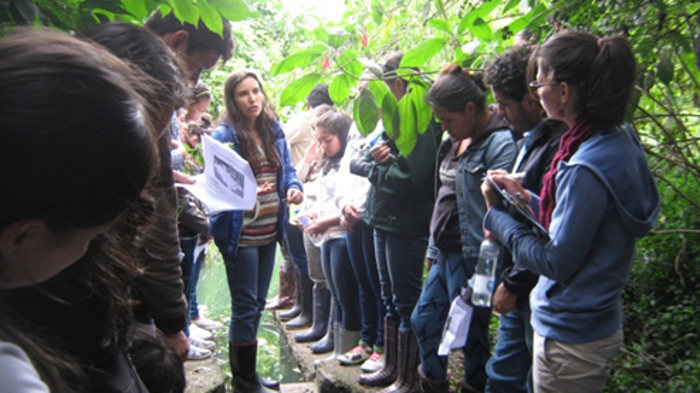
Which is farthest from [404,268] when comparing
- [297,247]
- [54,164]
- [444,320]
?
[54,164]

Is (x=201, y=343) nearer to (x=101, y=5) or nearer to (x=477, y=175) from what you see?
(x=477, y=175)

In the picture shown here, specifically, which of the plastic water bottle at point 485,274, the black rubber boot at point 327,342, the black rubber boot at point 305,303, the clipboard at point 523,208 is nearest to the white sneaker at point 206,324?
the black rubber boot at point 305,303

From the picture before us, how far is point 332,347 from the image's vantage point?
16.4 feet

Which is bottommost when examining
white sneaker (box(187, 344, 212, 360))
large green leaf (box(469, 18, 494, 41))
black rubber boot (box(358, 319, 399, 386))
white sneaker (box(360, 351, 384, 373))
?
white sneaker (box(187, 344, 212, 360))

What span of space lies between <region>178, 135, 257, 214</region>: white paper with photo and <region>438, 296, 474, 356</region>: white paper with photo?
1.25 metres

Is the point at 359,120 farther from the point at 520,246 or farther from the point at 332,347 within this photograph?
the point at 332,347

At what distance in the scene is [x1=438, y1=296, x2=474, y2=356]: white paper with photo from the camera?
287 cm

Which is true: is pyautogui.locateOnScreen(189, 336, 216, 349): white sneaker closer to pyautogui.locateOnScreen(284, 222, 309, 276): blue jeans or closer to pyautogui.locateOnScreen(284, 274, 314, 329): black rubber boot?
pyautogui.locateOnScreen(284, 274, 314, 329): black rubber boot

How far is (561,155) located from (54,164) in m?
1.83

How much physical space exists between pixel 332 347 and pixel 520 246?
306 cm

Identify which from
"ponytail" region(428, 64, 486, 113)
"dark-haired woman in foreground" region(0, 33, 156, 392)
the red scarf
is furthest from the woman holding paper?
"dark-haired woman in foreground" region(0, 33, 156, 392)

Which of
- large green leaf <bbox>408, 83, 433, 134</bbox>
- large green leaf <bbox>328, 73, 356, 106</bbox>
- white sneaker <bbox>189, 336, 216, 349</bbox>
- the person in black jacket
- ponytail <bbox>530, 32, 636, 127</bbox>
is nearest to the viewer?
large green leaf <bbox>328, 73, 356, 106</bbox>

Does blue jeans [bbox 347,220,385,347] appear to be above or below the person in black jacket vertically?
below

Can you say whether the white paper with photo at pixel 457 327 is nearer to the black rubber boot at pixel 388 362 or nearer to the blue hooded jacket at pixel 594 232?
the blue hooded jacket at pixel 594 232
